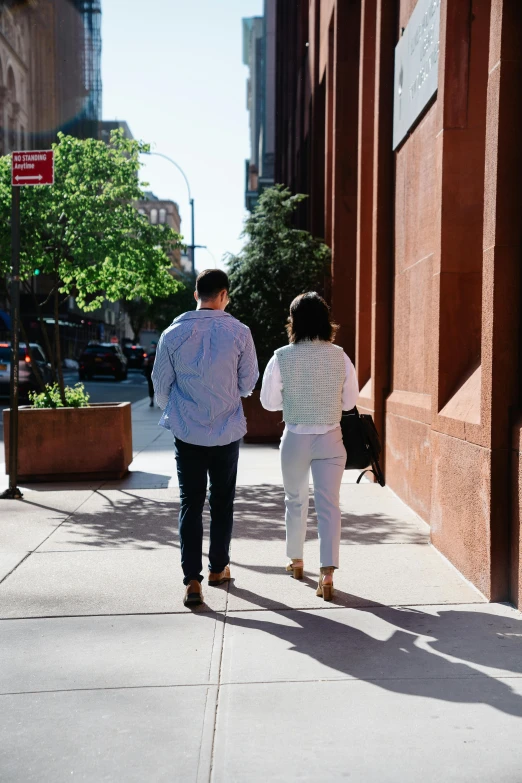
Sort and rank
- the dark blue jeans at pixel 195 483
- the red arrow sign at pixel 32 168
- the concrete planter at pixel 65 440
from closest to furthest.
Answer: the dark blue jeans at pixel 195 483 < the red arrow sign at pixel 32 168 < the concrete planter at pixel 65 440

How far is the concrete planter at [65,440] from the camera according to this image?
10.5m

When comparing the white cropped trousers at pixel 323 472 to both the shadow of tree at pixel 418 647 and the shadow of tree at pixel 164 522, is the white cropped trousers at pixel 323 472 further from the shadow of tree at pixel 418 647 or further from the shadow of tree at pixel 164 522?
the shadow of tree at pixel 164 522

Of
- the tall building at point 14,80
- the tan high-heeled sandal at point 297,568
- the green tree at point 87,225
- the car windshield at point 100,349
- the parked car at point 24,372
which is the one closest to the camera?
the tan high-heeled sandal at point 297,568

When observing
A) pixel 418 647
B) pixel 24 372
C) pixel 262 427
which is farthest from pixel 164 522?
pixel 24 372

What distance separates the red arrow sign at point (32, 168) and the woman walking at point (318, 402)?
4633mm

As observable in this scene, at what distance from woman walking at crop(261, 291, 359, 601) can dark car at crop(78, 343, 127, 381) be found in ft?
129

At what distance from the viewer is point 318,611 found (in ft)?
17.5

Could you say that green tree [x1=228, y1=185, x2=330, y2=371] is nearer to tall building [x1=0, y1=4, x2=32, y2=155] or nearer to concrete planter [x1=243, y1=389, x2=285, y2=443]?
concrete planter [x1=243, y1=389, x2=285, y2=443]

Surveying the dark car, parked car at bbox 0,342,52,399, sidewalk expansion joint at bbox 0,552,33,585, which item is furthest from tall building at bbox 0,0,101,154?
sidewalk expansion joint at bbox 0,552,33,585

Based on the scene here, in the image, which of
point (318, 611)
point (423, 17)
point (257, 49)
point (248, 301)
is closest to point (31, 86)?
point (257, 49)

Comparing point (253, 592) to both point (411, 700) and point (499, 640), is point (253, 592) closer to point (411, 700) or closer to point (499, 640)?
point (499, 640)

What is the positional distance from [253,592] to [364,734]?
7.50 feet

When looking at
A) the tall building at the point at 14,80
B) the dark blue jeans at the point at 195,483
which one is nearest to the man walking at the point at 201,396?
the dark blue jeans at the point at 195,483

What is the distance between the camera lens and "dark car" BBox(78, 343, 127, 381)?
44.2 m
